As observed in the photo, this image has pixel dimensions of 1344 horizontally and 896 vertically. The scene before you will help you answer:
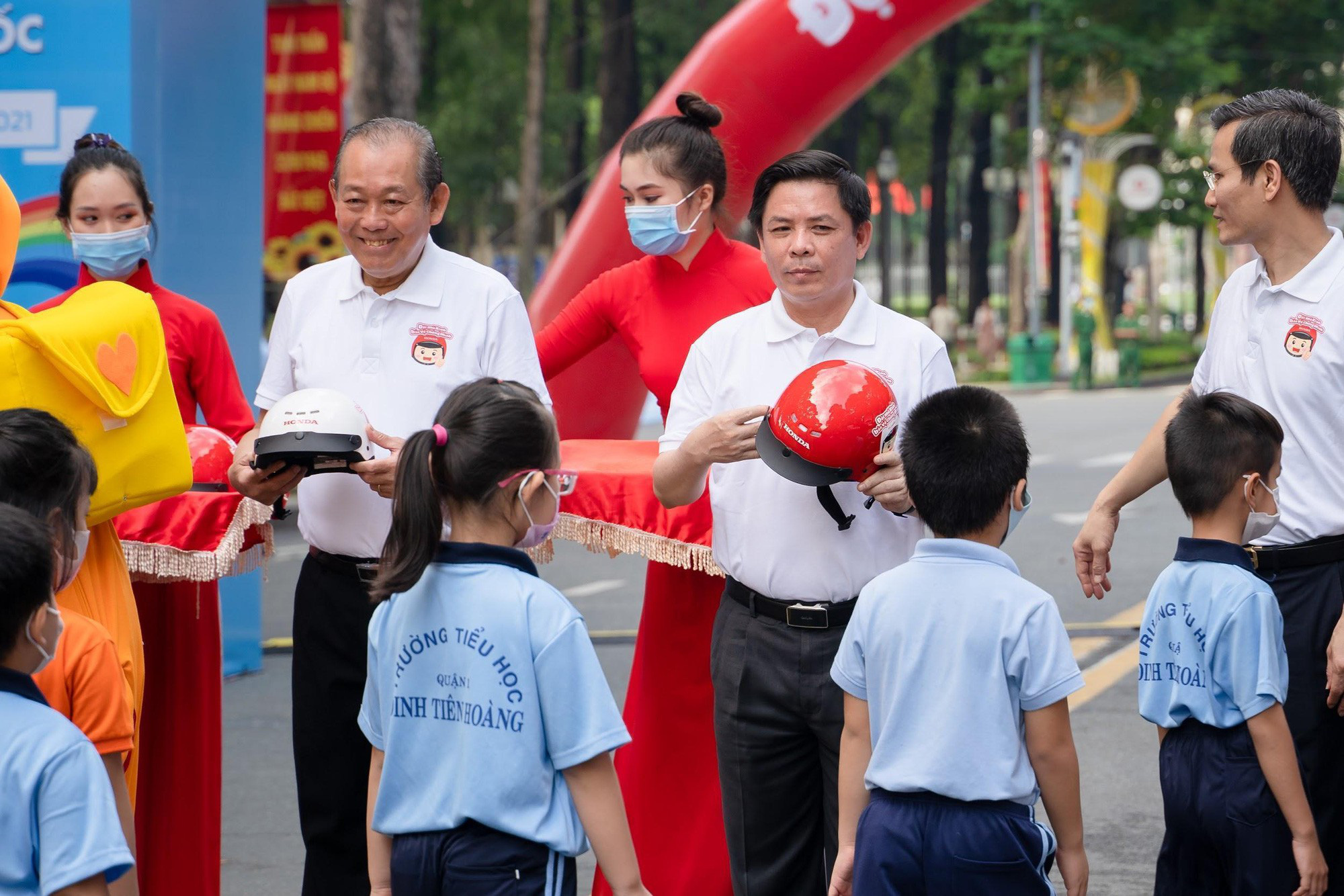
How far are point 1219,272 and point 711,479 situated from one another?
40446mm

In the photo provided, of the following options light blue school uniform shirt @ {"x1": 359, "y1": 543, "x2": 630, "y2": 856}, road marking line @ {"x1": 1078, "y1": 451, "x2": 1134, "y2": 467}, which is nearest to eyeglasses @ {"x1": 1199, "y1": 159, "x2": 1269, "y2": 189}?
light blue school uniform shirt @ {"x1": 359, "y1": 543, "x2": 630, "y2": 856}

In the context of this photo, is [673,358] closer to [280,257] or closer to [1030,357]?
[280,257]

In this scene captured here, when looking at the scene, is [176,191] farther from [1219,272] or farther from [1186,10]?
[1219,272]

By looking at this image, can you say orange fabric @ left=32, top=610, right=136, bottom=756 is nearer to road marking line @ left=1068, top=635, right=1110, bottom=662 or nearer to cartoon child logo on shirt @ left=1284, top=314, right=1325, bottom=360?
cartoon child logo on shirt @ left=1284, top=314, right=1325, bottom=360

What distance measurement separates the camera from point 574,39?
32531 mm

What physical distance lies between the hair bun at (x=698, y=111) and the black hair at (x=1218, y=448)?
4.92ft

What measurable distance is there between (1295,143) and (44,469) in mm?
2670

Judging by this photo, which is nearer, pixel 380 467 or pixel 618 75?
pixel 380 467

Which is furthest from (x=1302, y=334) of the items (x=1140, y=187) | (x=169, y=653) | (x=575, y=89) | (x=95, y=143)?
(x=575, y=89)

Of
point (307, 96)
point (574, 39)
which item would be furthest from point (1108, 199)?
point (307, 96)

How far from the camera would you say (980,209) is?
3981cm

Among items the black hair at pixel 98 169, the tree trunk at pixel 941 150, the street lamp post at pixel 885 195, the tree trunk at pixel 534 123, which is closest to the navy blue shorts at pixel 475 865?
the black hair at pixel 98 169

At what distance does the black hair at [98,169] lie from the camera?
439 centimetres

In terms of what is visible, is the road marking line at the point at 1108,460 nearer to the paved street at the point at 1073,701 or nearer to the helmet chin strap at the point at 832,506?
the paved street at the point at 1073,701
